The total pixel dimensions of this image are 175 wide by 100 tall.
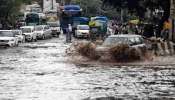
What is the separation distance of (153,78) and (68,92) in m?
5.87

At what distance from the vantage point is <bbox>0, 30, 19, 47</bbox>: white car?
52.9 metres

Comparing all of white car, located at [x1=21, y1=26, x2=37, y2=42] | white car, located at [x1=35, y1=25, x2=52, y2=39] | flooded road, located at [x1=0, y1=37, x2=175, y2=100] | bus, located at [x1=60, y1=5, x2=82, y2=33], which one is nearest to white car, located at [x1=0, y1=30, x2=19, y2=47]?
white car, located at [x1=21, y1=26, x2=37, y2=42]

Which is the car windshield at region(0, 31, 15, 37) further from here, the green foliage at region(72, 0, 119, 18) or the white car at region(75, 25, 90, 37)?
the green foliage at region(72, 0, 119, 18)

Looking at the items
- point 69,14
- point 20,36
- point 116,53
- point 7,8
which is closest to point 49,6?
point 69,14

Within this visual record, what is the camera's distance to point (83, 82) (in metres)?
21.9

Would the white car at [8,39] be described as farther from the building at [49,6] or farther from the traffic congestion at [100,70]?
the building at [49,6]

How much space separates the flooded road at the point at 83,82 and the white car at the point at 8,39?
2115 cm

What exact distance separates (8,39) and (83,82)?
32.0 metres

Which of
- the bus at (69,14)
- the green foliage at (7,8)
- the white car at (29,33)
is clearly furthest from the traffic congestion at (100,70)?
the bus at (69,14)

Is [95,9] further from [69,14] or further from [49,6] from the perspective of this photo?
[69,14]

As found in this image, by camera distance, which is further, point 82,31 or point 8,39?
point 82,31

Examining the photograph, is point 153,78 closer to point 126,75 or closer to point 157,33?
point 126,75

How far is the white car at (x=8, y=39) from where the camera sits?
52938 millimetres

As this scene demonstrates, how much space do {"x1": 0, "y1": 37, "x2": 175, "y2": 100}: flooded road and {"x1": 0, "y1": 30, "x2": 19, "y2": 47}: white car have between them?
21.2m
